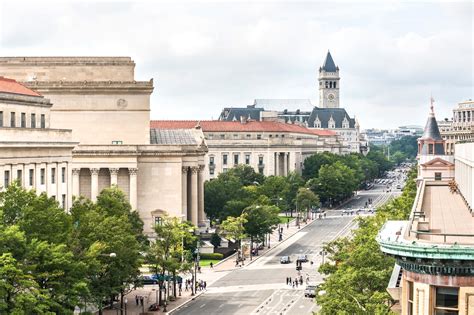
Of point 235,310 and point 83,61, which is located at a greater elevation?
point 83,61

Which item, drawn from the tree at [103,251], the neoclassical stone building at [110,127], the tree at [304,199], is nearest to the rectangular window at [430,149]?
the tree at [304,199]

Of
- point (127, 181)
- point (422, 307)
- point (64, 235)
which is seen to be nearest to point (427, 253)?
point (422, 307)

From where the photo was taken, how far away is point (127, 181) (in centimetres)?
13275

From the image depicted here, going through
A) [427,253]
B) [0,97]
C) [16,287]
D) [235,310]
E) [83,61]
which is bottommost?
[235,310]

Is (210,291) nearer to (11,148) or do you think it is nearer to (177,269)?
(177,269)

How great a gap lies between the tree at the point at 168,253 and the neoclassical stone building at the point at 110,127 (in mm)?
28459

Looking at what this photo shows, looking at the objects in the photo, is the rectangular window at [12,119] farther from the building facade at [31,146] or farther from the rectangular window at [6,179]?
the rectangular window at [6,179]

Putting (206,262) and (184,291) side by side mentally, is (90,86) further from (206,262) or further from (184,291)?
(184,291)

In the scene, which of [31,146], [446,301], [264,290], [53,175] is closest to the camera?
[446,301]

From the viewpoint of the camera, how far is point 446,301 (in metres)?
24.0

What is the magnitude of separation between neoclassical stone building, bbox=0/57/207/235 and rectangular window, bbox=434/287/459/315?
356ft

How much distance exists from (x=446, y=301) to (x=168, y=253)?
2991 inches

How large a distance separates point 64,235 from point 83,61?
2729 inches

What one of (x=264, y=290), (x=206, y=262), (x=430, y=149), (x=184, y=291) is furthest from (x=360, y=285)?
(x=430, y=149)
